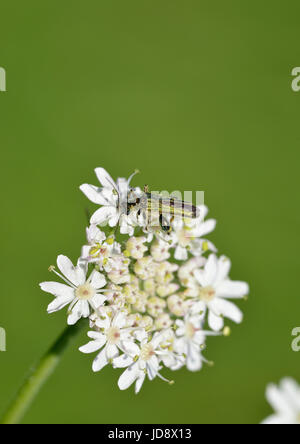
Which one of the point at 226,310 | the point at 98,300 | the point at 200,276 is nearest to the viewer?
the point at 98,300

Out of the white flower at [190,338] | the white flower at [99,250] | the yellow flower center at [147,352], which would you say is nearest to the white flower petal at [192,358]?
the white flower at [190,338]

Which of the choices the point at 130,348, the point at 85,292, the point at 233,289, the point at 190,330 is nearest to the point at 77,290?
the point at 85,292

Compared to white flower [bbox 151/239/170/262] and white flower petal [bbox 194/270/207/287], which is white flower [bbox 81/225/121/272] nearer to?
white flower [bbox 151/239/170/262]

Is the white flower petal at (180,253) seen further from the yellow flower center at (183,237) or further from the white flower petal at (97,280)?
the white flower petal at (97,280)

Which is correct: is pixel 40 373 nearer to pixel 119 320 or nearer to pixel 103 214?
pixel 119 320

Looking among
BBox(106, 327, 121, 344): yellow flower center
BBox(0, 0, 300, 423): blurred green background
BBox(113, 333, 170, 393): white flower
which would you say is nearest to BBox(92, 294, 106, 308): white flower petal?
BBox(106, 327, 121, 344): yellow flower center

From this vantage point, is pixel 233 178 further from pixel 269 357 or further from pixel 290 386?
pixel 290 386
